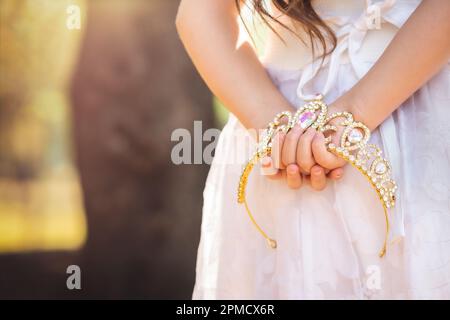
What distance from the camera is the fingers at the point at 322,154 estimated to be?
0.93 meters

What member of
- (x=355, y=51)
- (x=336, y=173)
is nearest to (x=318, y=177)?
(x=336, y=173)

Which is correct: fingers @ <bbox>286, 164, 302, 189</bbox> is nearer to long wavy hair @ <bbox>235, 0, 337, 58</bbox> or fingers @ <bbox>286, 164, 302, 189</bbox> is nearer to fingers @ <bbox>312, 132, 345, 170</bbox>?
fingers @ <bbox>312, 132, 345, 170</bbox>

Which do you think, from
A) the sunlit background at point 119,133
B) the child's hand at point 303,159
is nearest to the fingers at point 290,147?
the child's hand at point 303,159

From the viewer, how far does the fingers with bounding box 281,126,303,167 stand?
0.95 m

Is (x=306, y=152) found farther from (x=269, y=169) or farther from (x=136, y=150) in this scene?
(x=136, y=150)

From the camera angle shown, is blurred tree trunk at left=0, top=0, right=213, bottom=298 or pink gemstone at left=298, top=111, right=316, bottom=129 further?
blurred tree trunk at left=0, top=0, right=213, bottom=298

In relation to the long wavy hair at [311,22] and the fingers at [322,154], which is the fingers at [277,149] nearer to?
the fingers at [322,154]

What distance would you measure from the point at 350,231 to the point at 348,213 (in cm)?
3

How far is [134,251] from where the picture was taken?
3.47 metres

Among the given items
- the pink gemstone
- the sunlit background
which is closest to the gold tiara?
the pink gemstone

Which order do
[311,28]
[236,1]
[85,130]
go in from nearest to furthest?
[311,28]
[236,1]
[85,130]
